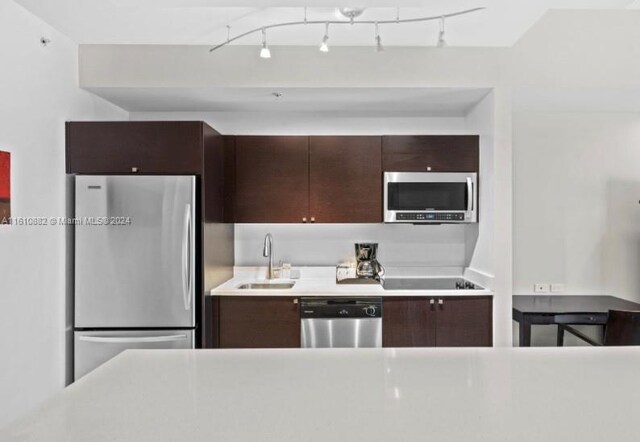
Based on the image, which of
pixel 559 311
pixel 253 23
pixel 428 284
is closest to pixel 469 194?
pixel 428 284

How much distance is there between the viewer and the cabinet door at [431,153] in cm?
353

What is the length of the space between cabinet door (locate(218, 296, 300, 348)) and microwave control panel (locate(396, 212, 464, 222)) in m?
1.03

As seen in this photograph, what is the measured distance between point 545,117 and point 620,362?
310 centimetres

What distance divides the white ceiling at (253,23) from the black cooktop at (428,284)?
1.70 meters

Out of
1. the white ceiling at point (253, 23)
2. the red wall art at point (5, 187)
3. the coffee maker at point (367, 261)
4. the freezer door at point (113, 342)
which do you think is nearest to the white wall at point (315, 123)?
the white ceiling at point (253, 23)

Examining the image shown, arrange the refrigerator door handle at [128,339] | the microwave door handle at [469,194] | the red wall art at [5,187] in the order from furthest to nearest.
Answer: the microwave door handle at [469,194], the refrigerator door handle at [128,339], the red wall art at [5,187]

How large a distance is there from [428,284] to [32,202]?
2717 mm

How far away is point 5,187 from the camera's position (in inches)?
94.8

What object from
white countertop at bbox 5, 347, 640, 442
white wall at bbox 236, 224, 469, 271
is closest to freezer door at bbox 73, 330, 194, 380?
white wall at bbox 236, 224, 469, 271

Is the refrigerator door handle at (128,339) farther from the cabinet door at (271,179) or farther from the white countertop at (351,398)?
the white countertop at (351,398)

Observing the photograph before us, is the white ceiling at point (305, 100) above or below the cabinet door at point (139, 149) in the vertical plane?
above

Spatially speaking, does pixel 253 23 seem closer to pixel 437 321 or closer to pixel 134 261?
pixel 134 261

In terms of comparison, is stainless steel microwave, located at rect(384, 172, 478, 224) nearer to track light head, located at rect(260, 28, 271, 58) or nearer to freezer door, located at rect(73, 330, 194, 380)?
track light head, located at rect(260, 28, 271, 58)

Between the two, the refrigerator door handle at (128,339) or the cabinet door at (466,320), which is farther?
the cabinet door at (466,320)
